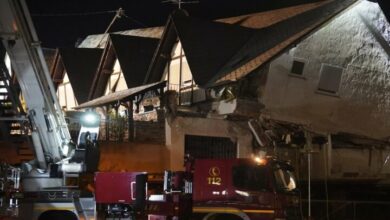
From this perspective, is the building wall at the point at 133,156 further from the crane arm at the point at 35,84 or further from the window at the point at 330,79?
the window at the point at 330,79

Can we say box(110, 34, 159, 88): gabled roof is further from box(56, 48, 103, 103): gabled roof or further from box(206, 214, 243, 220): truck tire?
box(206, 214, 243, 220): truck tire

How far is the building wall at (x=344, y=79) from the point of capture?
76.5 ft

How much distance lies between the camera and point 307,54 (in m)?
23.8

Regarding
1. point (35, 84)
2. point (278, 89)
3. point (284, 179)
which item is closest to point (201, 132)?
point (278, 89)

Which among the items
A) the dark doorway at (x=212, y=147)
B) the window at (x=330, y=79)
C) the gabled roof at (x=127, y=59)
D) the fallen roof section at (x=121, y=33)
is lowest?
the dark doorway at (x=212, y=147)

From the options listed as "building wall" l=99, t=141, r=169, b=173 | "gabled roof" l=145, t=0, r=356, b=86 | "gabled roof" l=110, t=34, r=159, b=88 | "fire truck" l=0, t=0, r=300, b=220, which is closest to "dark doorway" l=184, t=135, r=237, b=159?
"building wall" l=99, t=141, r=169, b=173

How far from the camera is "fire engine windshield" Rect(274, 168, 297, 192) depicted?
522 inches

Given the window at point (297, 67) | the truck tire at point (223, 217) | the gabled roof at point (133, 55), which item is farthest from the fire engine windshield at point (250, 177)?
the gabled roof at point (133, 55)

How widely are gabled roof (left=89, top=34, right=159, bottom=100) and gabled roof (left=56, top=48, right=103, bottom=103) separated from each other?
198cm

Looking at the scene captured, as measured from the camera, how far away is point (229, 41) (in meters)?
26.2

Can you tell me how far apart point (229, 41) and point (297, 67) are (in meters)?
3.96

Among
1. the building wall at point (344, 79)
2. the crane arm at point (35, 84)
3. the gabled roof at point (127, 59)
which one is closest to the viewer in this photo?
the crane arm at point (35, 84)

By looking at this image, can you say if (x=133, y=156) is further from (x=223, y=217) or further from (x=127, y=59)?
(x=223, y=217)

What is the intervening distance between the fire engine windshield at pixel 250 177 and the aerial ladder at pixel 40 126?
3.47 m
